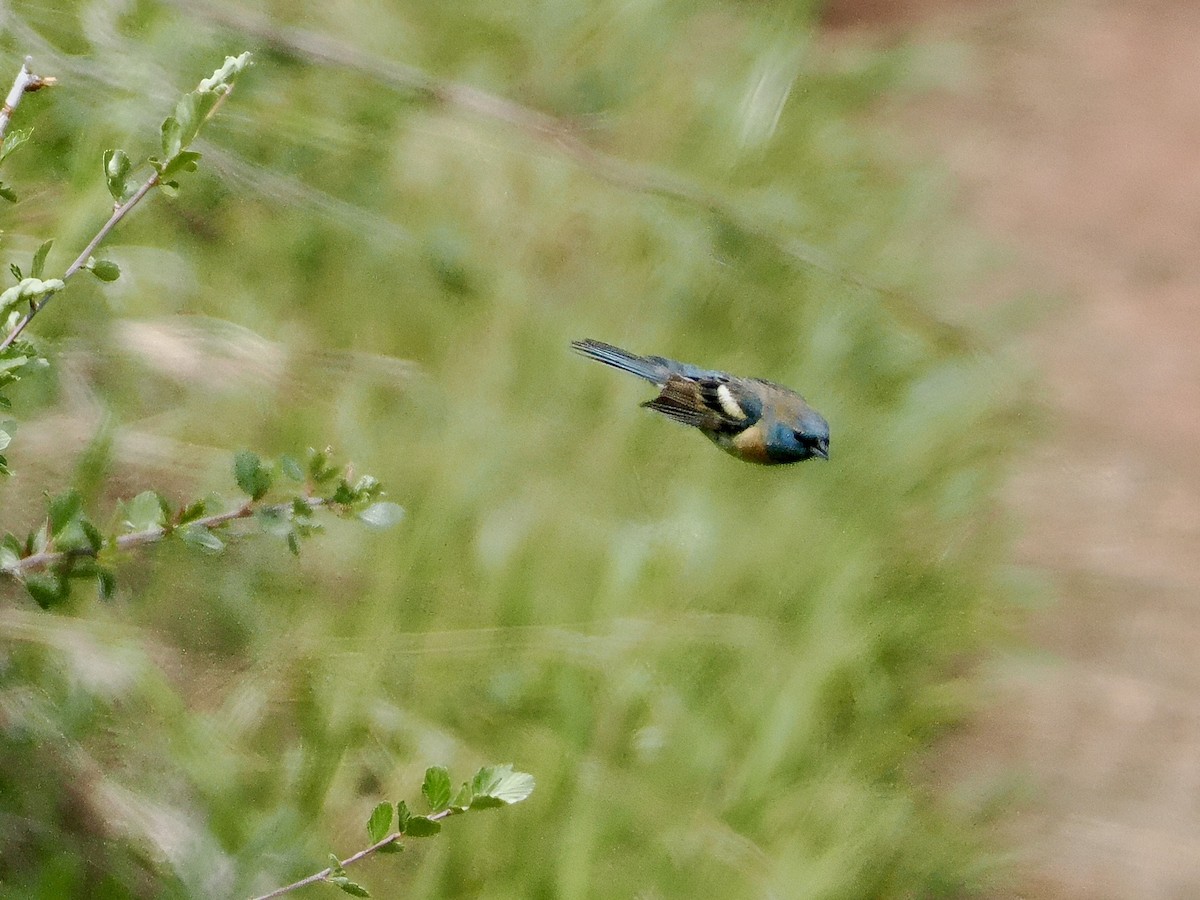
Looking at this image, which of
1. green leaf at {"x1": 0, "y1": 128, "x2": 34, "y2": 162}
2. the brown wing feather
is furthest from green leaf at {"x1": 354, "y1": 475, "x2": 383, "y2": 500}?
the brown wing feather

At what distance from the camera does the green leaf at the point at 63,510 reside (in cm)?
112

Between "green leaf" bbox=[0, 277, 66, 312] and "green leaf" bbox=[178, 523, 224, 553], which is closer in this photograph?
"green leaf" bbox=[0, 277, 66, 312]

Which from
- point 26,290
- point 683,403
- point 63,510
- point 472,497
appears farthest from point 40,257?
point 472,497

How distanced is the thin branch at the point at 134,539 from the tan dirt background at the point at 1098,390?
1595 mm

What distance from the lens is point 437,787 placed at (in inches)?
43.0

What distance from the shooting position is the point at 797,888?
6.52ft

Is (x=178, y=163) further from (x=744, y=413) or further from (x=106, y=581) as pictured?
(x=744, y=413)

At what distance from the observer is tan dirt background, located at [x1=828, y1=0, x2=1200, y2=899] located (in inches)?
107

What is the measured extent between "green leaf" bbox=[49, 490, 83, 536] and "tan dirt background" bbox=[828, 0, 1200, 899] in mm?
1763

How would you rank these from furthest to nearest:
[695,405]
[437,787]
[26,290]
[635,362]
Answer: [635,362]
[695,405]
[437,787]
[26,290]

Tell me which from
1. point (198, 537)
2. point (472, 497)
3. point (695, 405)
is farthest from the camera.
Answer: point (472, 497)

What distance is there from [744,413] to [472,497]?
1.66ft

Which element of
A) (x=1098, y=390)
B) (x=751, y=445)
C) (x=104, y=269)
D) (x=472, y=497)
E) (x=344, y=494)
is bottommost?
(x=1098, y=390)

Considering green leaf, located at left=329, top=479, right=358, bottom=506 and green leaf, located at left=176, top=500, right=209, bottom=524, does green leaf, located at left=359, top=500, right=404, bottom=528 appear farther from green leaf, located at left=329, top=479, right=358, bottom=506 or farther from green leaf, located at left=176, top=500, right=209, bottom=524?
green leaf, located at left=176, top=500, right=209, bottom=524
